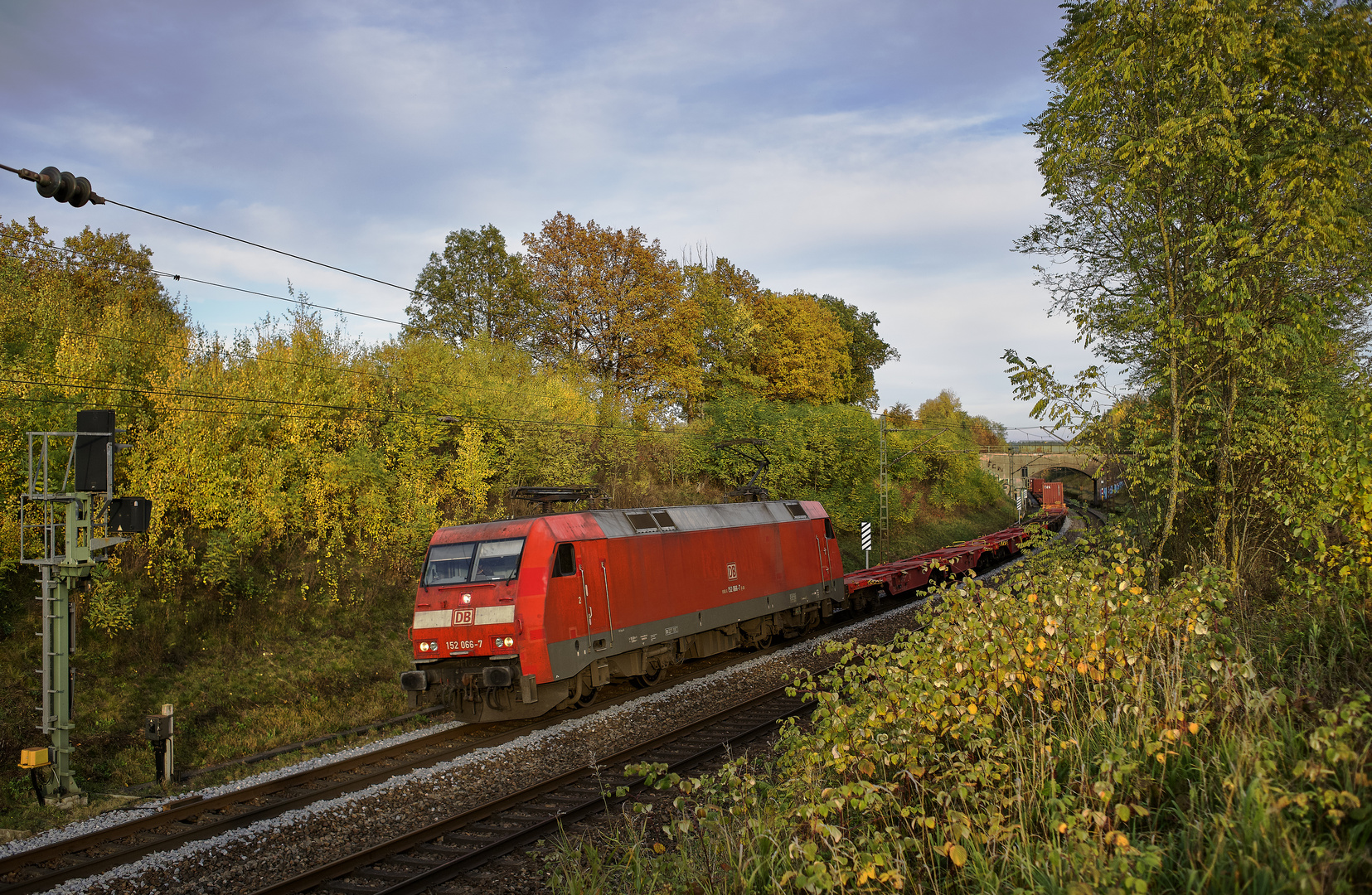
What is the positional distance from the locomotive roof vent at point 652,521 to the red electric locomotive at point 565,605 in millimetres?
22

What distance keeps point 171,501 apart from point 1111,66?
16770 mm

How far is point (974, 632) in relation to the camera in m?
5.25

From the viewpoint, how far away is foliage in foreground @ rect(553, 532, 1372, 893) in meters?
3.63

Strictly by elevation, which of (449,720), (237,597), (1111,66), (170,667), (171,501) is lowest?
(449,720)

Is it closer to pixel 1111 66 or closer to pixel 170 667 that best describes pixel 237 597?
pixel 170 667

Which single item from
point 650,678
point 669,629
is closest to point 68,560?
point 669,629

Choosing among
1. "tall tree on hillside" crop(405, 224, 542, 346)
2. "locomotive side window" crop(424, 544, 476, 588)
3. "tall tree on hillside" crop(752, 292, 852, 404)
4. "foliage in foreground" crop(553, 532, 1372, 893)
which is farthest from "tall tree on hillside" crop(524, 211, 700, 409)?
"foliage in foreground" crop(553, 532, 1372, 893)

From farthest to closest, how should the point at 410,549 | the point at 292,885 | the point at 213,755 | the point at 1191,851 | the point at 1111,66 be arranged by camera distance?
the point at 410,549 → the point at 213,755 → the point at 1111,66 → the point at 292,885 → the point at 1191,851

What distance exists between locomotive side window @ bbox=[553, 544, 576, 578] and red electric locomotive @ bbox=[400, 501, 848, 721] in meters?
0.02

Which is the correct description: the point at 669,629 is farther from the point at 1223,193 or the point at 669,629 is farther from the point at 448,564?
the point at 1223,193

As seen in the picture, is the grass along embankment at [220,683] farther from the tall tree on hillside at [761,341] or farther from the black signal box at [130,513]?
the tall tree on hillside at [761,341]

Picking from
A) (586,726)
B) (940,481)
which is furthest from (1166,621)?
(940,481)

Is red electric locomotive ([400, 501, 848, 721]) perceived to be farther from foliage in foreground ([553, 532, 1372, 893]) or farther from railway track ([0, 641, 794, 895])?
foliage in foreground ([553, 532, 1372, 893])

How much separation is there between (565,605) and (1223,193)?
10.7 meters
